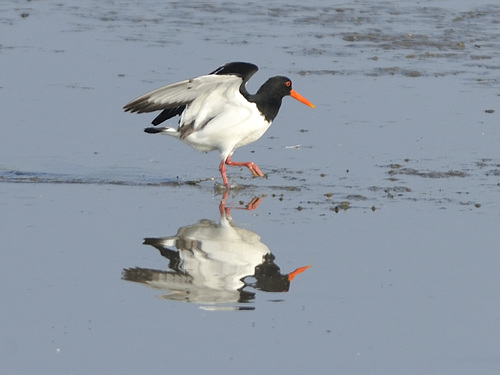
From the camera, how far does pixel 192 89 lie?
977cm

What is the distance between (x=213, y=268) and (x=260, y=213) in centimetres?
151

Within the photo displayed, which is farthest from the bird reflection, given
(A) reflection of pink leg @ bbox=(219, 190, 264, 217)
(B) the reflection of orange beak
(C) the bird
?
(C) the bird

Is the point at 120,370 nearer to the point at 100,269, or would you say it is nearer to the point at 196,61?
the point at 100,269

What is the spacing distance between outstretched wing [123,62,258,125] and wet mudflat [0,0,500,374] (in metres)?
0.59

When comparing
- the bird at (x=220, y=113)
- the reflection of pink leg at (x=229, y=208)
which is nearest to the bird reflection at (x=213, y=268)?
the reflection of pink leg at (x=229, y=208)

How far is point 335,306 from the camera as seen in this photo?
6.80 metres

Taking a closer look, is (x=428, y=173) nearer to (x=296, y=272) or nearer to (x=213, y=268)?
(x=296, y=272)

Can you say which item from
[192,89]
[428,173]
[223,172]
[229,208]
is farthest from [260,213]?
[428,173]

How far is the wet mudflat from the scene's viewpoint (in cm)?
621

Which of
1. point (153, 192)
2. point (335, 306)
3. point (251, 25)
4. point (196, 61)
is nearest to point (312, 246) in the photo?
point (335, 306)

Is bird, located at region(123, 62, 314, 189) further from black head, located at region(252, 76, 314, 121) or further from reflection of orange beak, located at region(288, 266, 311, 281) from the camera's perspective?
reflection of orange beak, located at region(288, 266, 311, 281)

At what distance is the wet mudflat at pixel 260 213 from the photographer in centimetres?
621

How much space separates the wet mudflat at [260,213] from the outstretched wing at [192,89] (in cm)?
59

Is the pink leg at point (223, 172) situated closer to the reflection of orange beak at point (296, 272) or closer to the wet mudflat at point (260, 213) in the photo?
the wet mudflat at point (260, 213)
